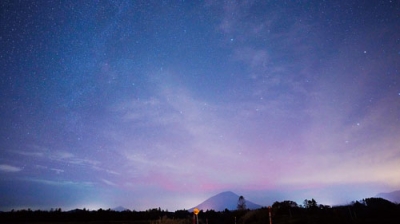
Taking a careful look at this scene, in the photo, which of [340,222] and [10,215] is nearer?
[340,222]

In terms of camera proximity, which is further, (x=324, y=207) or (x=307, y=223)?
(x=324, y=207)

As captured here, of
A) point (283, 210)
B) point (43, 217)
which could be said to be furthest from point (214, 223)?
point (43, 217)

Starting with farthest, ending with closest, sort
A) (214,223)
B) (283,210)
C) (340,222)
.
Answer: (214,223)
(283,210)
(340,222)

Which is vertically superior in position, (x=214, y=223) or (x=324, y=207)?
(x=324, y=207)

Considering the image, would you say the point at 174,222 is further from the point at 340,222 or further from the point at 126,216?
the point at 126,216

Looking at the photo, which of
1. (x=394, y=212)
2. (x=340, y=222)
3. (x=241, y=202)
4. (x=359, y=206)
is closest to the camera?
(x=340, y=222)

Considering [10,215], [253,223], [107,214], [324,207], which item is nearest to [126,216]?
[107,214]

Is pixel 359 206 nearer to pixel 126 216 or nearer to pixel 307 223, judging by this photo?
pixel 307 223

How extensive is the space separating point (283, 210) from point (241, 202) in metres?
36.2

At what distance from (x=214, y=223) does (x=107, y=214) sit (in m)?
26.4

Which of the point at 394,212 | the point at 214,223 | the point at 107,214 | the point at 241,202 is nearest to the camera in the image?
the point at 394,212

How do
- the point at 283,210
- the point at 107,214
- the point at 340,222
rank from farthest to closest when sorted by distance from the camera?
the point at 107,214 → the point at 283,210 → the point at 340,222

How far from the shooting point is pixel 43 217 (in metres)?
44.9

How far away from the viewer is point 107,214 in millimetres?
50719
